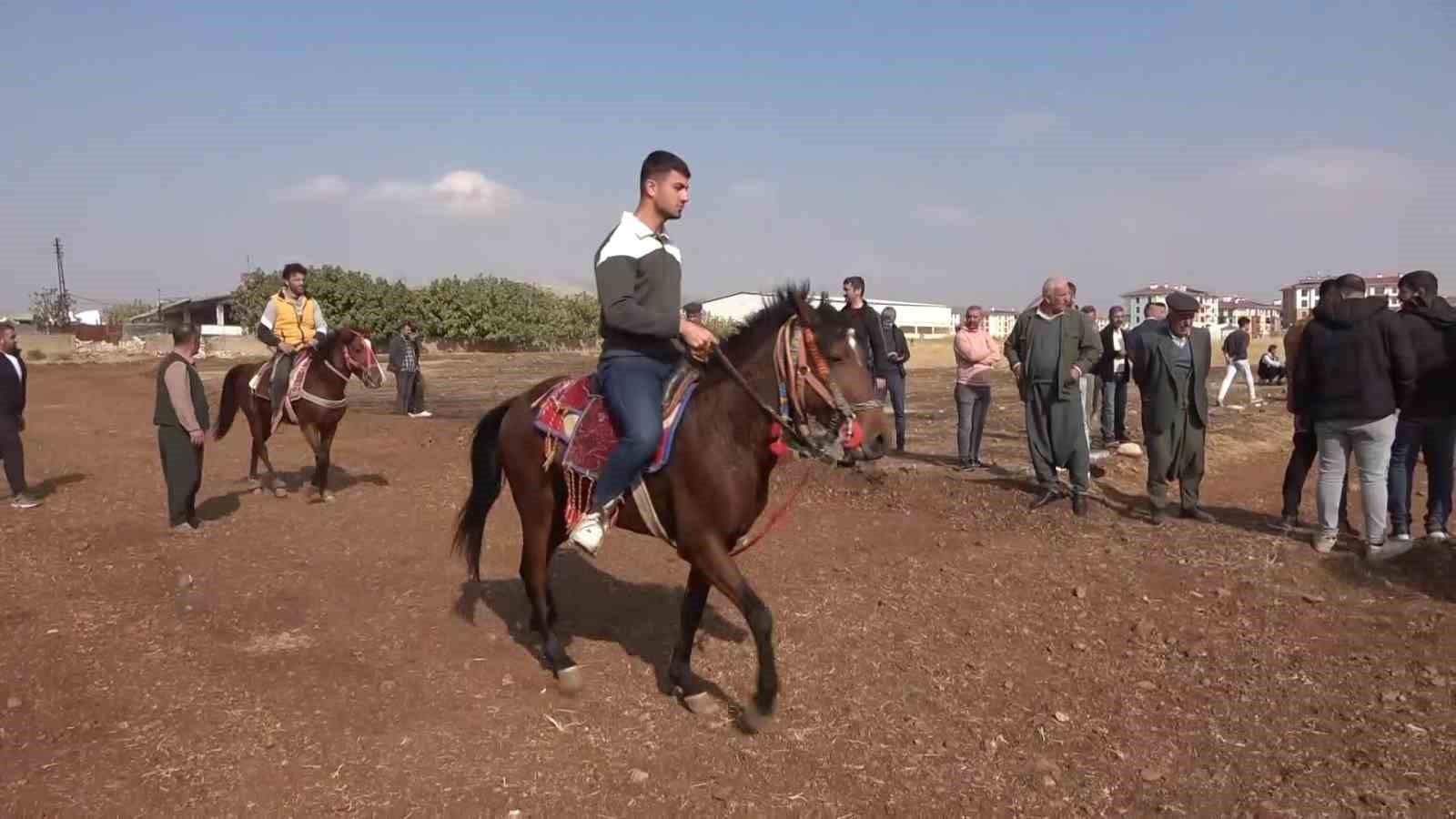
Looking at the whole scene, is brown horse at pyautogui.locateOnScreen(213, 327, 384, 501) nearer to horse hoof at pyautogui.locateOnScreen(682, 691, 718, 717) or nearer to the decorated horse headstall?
horse hoof at pyautogui.locateOnScreen(682, 691, 718, 717)

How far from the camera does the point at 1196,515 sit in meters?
8.62

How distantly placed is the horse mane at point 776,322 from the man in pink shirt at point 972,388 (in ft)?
22.8

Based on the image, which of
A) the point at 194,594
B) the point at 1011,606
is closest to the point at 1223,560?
the point at 1011,606

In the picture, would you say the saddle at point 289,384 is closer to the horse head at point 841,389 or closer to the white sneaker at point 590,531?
the white sneaker at point 590,531

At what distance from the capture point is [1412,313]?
7.43 meters

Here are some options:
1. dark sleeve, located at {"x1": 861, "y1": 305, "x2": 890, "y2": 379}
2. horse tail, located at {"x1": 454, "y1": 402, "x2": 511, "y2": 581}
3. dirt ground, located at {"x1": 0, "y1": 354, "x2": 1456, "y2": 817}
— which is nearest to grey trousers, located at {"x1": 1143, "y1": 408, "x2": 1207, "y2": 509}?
dirt ground, located at {"x1": 0, "y1": 354, "x2": 1456, "y2": 817}

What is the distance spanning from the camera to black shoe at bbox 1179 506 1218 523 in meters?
8.56

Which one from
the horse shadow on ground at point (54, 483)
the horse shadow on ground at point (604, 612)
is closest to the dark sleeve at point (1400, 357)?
the horse shadow on ground at point (604, 612)

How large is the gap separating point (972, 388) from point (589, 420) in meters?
7.21

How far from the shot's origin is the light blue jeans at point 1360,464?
22.9 feet

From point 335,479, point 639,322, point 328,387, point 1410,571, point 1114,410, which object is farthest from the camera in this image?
point 1114,410

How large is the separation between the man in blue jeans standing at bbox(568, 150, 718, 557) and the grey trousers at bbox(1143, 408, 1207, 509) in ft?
19.5

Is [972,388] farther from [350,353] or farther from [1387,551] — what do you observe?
[350,353]

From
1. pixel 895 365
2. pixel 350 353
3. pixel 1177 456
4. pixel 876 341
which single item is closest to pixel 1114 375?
pixel 895 365
